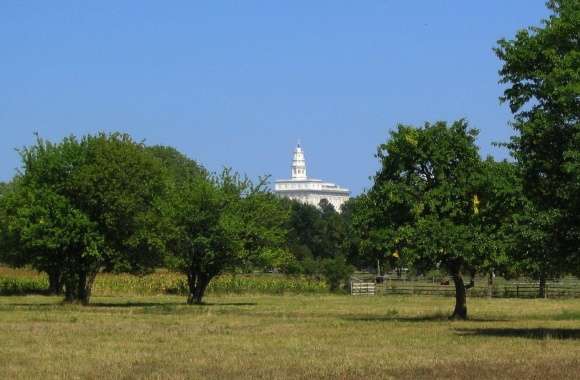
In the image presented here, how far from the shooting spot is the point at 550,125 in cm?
3144

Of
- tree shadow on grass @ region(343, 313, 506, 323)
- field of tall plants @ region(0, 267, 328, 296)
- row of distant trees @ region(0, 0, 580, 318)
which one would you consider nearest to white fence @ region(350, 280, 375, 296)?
field of tall plants @ region(0, 267, 328, 296)

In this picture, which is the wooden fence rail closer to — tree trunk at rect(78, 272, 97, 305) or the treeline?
the treeline

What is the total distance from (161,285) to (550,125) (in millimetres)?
62404

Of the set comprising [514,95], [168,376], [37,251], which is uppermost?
[514,95]

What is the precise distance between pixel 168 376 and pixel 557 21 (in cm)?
1698

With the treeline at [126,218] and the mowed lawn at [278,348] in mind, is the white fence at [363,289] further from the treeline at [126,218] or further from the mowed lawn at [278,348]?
the mowed lawn at [278,348]

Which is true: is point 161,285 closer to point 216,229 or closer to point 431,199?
point 216,229

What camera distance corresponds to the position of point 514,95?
109 ft

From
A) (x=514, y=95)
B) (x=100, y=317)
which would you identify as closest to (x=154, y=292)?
(x=100, y=317)

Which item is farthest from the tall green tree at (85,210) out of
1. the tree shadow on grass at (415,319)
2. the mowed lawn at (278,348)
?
the tree shadow on grass at (415,319)

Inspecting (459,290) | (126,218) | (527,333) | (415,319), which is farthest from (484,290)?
(527,333)

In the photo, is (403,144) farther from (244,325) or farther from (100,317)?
(100,317)

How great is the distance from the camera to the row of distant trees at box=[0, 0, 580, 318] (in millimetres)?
31938

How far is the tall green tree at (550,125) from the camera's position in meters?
30.7
